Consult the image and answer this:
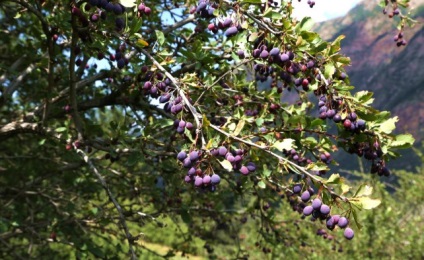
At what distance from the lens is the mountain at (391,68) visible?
76.1 meters

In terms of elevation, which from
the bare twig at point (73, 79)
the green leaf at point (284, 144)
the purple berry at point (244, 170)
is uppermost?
the green leaf at point (284, 144)

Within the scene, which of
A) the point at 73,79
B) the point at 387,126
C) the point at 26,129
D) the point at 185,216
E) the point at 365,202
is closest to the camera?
the point at 365,202

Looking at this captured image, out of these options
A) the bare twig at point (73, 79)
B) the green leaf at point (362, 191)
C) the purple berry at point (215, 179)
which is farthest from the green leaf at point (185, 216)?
the green leaf at point (362, 191)

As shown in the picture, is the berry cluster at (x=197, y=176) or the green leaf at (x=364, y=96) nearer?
the berry cluster at (x=197, y=176)

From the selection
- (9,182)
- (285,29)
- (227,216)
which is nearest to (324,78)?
(285,29)

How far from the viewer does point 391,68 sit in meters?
89.7

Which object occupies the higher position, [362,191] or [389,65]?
[389,65]

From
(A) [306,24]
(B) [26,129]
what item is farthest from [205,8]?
(B) [26,129]

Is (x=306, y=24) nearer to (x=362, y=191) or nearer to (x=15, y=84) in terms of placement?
(x=362, y=191)

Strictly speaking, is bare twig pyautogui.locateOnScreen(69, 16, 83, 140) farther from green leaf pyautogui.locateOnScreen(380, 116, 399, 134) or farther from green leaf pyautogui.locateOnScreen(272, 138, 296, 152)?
green leaf pyautogui.locateOnScreen(380, 116, 399, 134)

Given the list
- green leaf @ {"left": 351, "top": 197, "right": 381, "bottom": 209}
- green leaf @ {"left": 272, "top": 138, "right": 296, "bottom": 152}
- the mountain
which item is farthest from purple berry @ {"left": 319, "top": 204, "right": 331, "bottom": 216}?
the mountain

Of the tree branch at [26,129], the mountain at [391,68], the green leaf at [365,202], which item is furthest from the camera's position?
the mountain at [391,68]

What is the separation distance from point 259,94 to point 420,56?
89864mm

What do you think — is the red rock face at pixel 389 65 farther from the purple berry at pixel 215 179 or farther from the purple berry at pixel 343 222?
the purple berry at pixel 215 179
